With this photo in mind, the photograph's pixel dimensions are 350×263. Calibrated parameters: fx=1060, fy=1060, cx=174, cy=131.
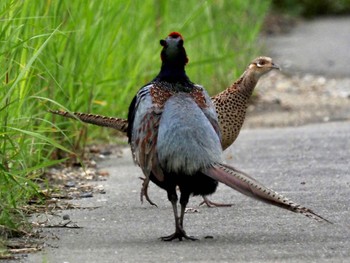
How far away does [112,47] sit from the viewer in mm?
8898

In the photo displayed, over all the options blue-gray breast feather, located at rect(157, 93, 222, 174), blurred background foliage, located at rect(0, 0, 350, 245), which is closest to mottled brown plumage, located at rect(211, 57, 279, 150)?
blurred background foliage, located at rect(0, 0, 350, 245)

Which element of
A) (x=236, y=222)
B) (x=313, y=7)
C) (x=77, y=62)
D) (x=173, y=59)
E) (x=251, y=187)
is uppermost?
(x=313, y=7)

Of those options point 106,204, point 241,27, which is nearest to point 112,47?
point 106,204

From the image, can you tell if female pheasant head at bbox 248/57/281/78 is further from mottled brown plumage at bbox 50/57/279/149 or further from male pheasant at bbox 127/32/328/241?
male pheasant at bbox 127/32/328/241

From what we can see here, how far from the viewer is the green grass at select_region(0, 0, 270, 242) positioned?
610 cm

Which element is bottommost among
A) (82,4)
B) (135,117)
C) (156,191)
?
(156,191)

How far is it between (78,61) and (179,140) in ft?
9.03

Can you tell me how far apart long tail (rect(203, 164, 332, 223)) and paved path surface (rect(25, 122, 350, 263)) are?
208mm

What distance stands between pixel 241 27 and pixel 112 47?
12.4ft

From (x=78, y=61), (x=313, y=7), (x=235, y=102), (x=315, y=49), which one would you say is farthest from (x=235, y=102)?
(x=313, y=7)

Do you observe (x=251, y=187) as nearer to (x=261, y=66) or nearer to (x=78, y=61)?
(x=261, y=66)

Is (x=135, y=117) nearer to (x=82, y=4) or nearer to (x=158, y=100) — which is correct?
Answer: (x=158, y=100)

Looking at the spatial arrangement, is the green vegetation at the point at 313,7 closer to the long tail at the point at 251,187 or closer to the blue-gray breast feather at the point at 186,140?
the blue-gray breast feather at the point at 186,140

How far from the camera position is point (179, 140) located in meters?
5.75
